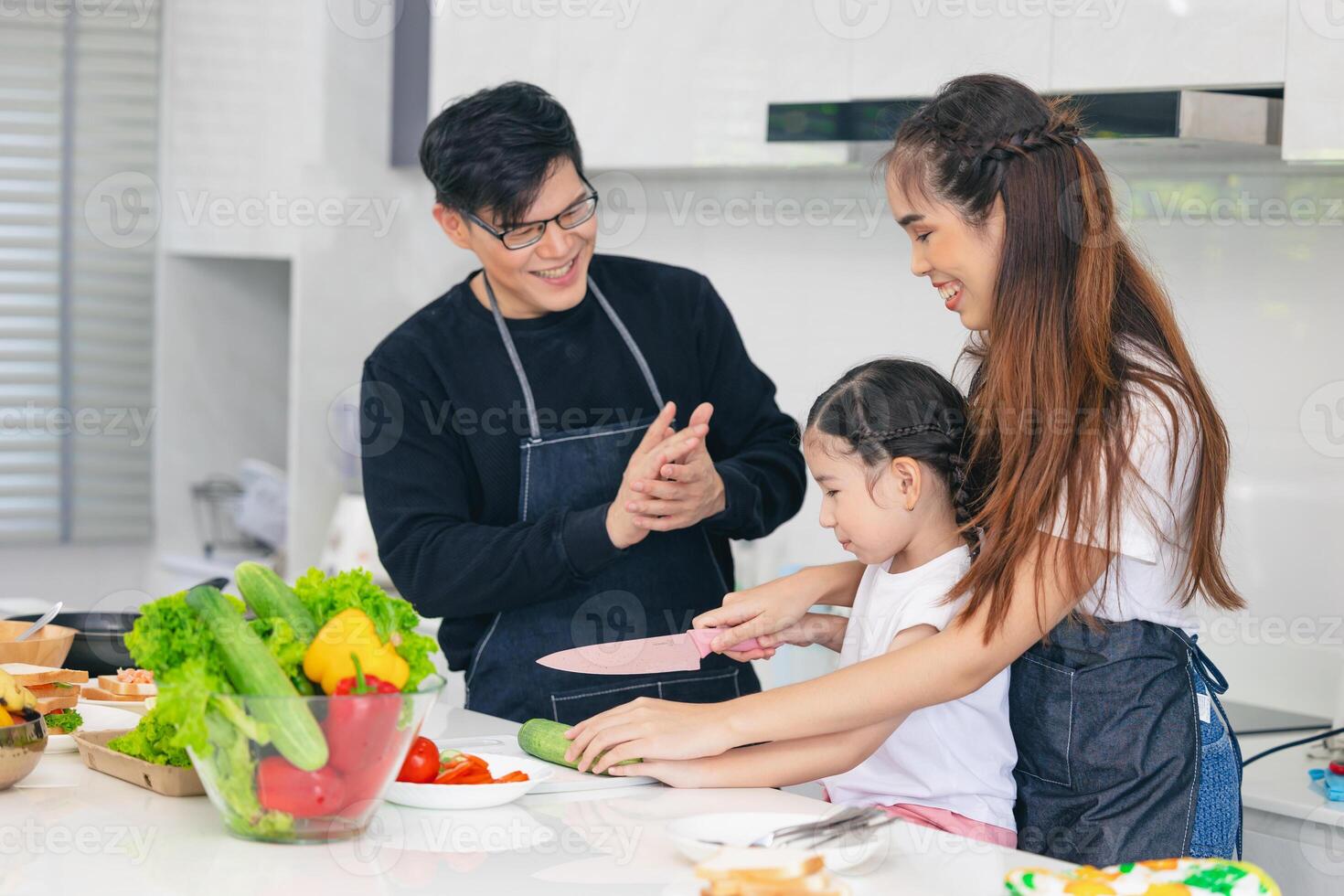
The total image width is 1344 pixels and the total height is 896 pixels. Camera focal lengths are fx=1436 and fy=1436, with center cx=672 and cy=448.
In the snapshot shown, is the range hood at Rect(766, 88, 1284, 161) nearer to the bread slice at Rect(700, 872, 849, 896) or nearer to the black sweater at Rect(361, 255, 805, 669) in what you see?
the black sweater at Rect(361, 255, 805, 669)

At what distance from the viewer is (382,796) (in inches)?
46.6

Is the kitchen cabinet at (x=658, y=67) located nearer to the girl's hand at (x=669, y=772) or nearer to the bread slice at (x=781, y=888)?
the girl's hand at (x=669, y=772)

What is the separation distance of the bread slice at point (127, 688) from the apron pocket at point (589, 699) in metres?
0.49

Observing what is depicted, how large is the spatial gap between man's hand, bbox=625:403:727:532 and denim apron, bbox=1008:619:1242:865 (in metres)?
0.46

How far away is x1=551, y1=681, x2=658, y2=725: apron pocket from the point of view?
1.86m

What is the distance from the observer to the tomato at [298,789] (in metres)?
1.12

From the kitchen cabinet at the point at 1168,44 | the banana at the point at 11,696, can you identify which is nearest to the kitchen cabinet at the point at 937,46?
the kitchen cabinet at the point at 1168,44

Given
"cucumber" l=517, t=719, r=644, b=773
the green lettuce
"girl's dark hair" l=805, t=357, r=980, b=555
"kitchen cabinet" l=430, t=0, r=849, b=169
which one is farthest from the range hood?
the green lettuce

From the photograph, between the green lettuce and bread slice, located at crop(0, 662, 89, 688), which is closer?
the green lettuce

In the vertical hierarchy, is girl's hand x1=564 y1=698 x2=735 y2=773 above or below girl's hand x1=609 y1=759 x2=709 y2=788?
above

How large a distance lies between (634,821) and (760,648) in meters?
0.30

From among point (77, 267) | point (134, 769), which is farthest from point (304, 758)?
point (77, 267)

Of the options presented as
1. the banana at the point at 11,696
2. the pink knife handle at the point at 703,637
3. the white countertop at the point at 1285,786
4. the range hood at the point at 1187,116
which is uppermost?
the range hood at the point at 1187,116

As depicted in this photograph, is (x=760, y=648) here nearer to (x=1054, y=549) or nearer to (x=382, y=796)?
(x=1054, y=549)
